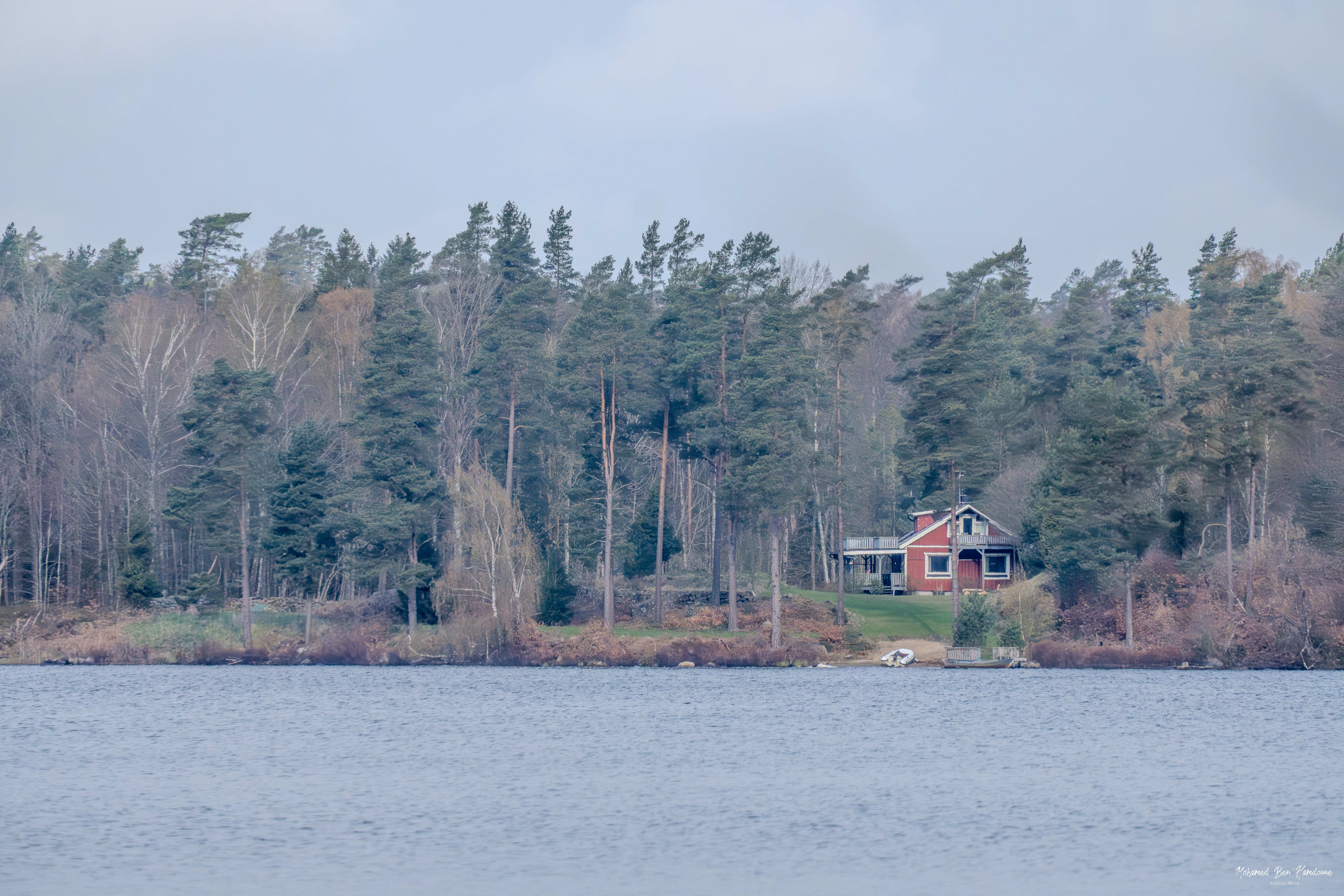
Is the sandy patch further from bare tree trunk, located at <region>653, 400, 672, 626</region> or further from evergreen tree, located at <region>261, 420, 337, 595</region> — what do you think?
evergreen tree, located at <region>261, 420, 337, 595</region>

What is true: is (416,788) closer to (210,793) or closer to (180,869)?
(210,793)

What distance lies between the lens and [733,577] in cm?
5838

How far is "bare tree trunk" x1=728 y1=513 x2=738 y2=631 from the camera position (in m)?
58.1

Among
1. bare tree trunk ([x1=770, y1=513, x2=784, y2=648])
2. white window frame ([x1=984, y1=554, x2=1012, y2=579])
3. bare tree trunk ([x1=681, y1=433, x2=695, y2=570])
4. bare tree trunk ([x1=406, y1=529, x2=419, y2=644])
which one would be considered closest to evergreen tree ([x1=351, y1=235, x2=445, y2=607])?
bare tree trunk ([x1=406, y1=529, x2=419, y2=644])

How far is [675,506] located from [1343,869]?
206 ft

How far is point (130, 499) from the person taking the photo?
210ft

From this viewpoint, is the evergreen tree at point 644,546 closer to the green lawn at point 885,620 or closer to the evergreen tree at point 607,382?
the evergreen tree at point 607,382

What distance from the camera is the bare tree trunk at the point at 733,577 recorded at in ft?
191

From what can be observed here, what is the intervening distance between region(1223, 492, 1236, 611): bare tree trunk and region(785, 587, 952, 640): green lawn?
12.8 m

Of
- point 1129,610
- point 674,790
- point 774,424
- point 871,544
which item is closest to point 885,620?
point 774,424

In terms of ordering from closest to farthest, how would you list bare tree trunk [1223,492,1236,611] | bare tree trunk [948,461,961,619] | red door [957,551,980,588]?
1. bare tree trunk [1223,492,1236,611]
2. bare tree trunk [948,461,961,619]
3. red door [957,551,980,588]

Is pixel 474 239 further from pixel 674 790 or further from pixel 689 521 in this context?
pixel 674 790

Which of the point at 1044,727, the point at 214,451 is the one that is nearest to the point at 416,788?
the point at 1044,727

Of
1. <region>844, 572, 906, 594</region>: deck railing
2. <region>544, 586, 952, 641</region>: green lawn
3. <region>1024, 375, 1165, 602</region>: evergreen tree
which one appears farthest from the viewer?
<region>844, 572, 906, 594</region>: deck railing
